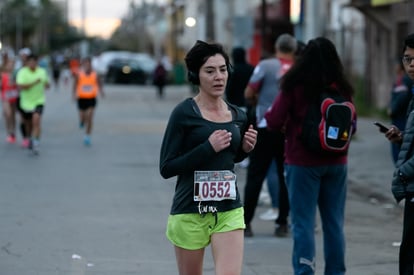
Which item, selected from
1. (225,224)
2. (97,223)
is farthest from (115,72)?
(225,224)

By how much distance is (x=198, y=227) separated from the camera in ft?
19.7

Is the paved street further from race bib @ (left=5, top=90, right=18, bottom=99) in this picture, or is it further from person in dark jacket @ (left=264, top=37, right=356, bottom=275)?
person in dark jacket @ (left=264, top=37, right=356, bottom=275)

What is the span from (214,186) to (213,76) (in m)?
0.63

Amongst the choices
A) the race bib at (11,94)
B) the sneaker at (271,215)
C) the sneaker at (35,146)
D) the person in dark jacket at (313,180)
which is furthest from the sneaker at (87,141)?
the person in dark jacket at (313,180)

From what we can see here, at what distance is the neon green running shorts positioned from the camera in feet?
19.7

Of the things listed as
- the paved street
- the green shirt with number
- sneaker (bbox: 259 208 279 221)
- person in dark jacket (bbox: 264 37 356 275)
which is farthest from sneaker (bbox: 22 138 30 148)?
person in dark jacket (bbox: 264 37 356 275)

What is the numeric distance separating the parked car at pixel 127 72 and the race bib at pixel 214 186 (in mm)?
54273

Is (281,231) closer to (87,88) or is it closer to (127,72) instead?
(87,88)

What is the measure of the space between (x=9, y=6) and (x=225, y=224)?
103367 mm

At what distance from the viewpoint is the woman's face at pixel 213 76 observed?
20.1 feet

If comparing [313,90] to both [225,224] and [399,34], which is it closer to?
[225,224]

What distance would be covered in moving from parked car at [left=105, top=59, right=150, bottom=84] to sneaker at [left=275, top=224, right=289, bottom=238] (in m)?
49.9

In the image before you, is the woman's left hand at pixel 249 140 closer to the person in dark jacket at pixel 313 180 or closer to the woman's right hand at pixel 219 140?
the woman's right hand at pixel 219 140

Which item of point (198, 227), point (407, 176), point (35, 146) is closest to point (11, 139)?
point (35, 146)
